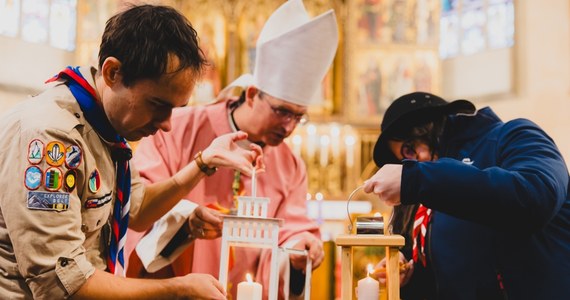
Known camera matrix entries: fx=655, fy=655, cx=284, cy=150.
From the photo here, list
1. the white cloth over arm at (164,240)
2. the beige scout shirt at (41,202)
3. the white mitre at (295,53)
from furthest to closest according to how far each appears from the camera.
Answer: the white mitre at (295,53)
the white cloth over arm at (164,240)
the beige scout shirt at (41,202)

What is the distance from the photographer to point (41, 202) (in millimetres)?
1587

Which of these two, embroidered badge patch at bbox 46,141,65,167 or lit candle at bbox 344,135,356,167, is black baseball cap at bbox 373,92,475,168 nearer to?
embroidered badge patch at bbox 46,141,65,167

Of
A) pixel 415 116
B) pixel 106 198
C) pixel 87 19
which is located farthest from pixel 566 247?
pixel 87 19

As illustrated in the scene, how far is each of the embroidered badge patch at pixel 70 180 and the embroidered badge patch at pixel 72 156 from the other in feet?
0.05

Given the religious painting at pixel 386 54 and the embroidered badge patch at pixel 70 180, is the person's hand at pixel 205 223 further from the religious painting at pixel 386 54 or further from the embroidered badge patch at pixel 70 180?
the religious painting at pixel 386 54

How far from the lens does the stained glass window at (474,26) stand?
32.4 ft

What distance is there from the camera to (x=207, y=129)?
3143 mm

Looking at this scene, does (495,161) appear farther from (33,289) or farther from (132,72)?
(33,289)

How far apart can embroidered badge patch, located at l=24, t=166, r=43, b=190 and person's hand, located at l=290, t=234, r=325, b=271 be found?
3.74 ft

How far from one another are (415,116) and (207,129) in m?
1.14

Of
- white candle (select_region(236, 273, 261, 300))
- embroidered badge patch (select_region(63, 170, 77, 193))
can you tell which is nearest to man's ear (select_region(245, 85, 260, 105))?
white candle (select_region(236, 273, 261, 300))

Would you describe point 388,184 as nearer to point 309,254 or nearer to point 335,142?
point 309,254

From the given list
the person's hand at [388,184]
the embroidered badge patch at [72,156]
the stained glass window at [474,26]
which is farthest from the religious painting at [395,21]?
the embroidered badge patch at [72,156]

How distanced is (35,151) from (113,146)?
313 millimetres
